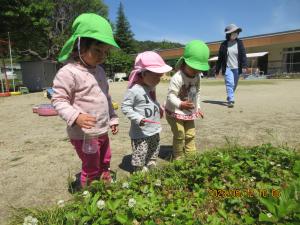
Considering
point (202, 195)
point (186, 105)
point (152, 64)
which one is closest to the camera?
point (202, 195)

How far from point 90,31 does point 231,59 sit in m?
5.56

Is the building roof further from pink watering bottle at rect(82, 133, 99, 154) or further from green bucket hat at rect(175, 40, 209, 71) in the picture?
pink watering bottle at rect(82, 133, 99, 154)

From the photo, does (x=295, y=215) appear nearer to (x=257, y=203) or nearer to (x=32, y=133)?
(x=257, y=203)

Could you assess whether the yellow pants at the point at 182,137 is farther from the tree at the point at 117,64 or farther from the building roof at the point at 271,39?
the tree at the point at 117,64

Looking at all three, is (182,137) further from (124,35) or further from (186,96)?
(124,35)

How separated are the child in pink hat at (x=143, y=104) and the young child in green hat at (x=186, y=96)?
428 millimetres

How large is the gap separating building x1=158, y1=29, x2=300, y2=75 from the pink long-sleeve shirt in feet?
100.0

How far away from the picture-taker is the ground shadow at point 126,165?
3105 mm

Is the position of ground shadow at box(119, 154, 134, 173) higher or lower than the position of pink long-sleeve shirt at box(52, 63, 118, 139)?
lower

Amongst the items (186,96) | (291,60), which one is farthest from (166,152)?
(291,60)

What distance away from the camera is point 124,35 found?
60.7 metres

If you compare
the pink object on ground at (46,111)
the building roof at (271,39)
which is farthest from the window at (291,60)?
the pink object on ground at (46,111)

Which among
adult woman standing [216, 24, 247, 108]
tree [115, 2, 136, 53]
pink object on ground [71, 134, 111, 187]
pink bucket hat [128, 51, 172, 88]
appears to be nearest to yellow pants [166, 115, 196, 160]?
pink bucket hat [128, 51, 172, 88]

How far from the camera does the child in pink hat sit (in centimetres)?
281
